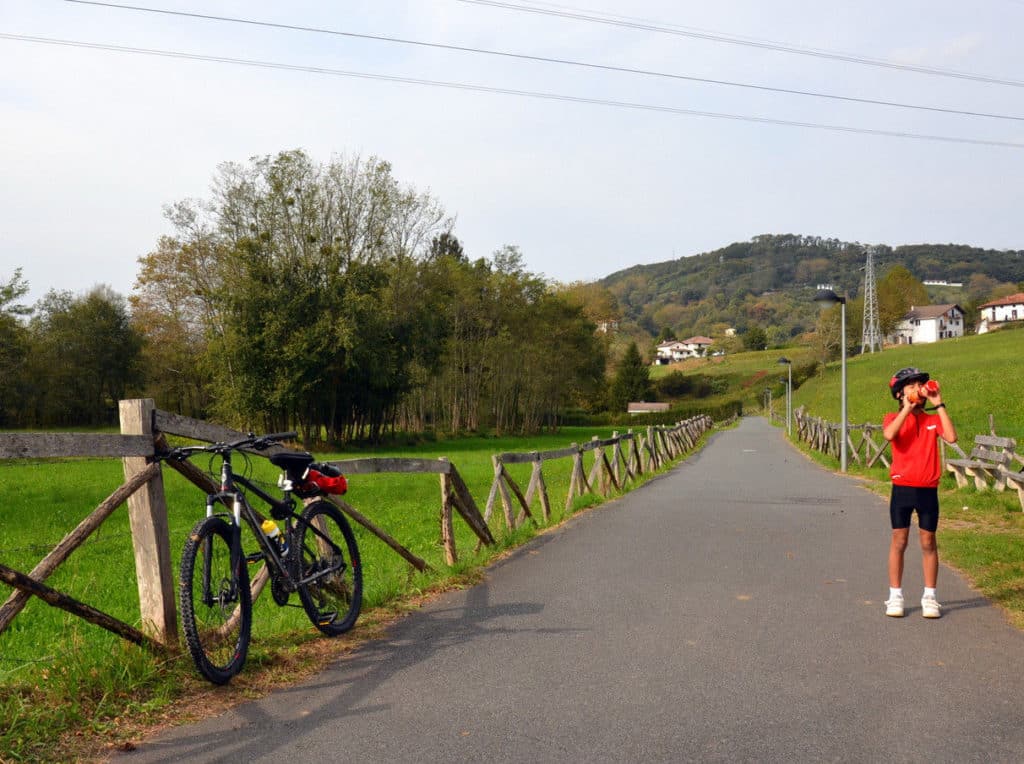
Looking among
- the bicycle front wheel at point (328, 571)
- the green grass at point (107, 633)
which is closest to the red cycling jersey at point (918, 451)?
the green grass at point (107, 633)

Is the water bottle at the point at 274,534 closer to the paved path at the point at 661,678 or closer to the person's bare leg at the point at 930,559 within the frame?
the paved path at the point at 661,678

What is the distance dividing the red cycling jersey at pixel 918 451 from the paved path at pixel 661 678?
1.04 metres

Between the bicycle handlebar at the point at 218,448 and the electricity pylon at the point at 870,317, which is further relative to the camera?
the electricity pylon at the point at 870,317

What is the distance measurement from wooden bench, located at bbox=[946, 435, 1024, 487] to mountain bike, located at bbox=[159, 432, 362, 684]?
39.5 ft

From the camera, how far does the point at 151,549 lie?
16.7 ft

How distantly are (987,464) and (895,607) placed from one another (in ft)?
35.8

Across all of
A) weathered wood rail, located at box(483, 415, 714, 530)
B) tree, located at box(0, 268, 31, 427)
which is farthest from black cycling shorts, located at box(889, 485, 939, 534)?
tree, located at box(0, 268, 31, 427)

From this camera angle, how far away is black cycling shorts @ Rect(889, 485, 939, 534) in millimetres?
6738

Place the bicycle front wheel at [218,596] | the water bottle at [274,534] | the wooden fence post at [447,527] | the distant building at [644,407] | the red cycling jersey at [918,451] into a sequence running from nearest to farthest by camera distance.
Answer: the bicycle front wheel at [218,596], the water bottle at [274,534], the red cycling jersey at [918,451], the wooden fence post at [447,527], the distant building at [644,407]

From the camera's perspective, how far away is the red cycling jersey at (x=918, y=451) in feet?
22.1

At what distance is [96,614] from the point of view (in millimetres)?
4469

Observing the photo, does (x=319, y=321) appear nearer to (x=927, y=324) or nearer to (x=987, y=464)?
(x=987, y=464)

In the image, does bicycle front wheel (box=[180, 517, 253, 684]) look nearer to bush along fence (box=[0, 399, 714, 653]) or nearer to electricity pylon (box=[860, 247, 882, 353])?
bush along fence (box=[0, 399, 714, 653])

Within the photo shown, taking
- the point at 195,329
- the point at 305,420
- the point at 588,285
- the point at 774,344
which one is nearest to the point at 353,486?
the point at 305,420
